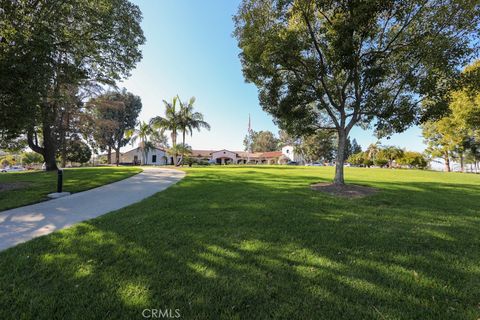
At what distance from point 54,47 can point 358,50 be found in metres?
11.3

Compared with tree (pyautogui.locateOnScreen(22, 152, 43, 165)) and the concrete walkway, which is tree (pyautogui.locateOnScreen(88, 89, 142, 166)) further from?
the concrete walkway

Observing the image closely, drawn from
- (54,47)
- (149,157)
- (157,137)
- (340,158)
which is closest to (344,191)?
(340,158)

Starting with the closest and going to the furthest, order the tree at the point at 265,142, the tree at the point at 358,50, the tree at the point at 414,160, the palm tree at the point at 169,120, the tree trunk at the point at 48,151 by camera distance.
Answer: the tree at the point at 358,50
the tree trunk at the point at 48,151
the palm tree at the point at 169,120
the tree at the point at 414,160
the tree at the point at 265,142

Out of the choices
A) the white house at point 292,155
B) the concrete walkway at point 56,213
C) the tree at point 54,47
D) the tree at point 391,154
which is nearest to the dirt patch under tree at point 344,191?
the concrete walkway at point 56,213

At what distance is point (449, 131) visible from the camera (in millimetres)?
27359

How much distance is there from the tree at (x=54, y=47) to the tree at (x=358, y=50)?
5.97 meters

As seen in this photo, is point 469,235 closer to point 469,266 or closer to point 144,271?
point 469,266

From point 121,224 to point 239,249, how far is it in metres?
2.72

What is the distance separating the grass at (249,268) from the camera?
2197 millimetres

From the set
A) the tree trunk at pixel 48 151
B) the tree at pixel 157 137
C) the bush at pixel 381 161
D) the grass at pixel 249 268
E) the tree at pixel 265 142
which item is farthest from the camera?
the tree at pixel 265 142

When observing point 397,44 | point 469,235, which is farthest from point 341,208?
point 397,44

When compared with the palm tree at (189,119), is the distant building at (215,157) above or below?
below

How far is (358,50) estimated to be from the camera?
848cm

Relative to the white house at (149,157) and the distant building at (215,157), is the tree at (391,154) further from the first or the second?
the white house at (149,157)
